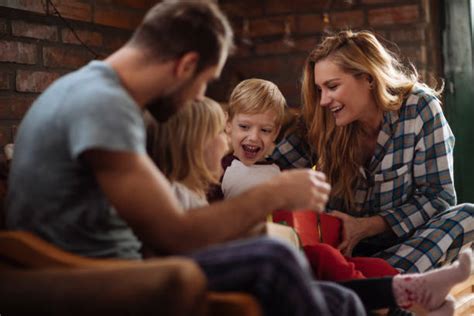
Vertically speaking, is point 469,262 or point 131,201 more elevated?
point 131,201

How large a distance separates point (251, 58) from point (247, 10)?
0.23m

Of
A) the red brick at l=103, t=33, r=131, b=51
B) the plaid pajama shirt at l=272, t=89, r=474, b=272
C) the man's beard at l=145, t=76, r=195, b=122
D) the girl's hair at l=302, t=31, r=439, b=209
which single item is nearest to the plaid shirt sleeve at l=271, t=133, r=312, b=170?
the girl's hair at l=302, t=31, r=439, b=209

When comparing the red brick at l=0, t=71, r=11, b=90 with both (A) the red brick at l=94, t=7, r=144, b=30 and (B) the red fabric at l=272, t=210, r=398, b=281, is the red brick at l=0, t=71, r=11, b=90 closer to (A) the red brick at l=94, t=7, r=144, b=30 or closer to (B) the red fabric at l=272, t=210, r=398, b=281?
(A) the red brick at l=94, t=7, r=144, b=30

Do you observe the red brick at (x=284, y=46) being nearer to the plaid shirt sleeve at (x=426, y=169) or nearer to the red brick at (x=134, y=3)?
the red brick at (x=134, y=3)

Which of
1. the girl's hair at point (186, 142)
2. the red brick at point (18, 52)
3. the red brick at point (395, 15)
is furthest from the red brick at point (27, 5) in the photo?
the red brick at point (395, 15)

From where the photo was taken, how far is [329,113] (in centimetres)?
243

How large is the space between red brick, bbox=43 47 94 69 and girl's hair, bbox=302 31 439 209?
2.99ft

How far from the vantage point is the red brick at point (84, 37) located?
A: 2723 mm

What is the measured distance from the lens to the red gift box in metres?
2.04

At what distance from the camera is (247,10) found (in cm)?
345

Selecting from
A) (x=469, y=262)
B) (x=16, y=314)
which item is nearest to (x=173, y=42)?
(x=16, y=314)

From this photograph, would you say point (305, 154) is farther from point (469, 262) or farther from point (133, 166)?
point (133, 166)

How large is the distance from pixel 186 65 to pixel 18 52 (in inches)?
55.7

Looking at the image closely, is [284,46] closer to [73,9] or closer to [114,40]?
[114,40]
